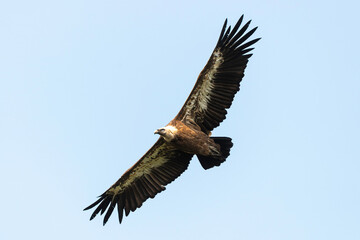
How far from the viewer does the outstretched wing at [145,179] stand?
18031mm

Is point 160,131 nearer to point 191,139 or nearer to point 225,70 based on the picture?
point 191,139

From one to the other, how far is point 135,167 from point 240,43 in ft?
14.6

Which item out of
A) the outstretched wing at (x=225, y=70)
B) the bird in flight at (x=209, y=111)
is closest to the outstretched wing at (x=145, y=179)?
the bird in flight at (x=209, y=111)

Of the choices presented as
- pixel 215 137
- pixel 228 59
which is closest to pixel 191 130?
pixel 215 137

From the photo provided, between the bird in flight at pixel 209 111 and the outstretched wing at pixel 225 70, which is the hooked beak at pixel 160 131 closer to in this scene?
the bird in flight at pixel 209 111

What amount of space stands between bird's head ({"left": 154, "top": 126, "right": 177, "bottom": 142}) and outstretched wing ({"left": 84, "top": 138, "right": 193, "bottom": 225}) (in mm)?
708

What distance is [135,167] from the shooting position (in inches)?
718

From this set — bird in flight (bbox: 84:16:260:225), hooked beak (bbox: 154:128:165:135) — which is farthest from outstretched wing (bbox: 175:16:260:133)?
hooked beak (bbox: 154:128:165:135)

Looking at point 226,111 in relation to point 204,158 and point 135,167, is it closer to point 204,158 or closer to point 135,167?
point 204,158

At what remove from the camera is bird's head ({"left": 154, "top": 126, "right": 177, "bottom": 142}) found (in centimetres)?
1688

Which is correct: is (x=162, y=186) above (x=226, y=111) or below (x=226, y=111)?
below

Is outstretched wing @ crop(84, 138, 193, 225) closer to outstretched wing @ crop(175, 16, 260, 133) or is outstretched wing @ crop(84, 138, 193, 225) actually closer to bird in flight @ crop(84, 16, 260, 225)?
bird in flight @ crop(84, 16, 260, 225)

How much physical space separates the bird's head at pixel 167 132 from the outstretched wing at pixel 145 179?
71 cm

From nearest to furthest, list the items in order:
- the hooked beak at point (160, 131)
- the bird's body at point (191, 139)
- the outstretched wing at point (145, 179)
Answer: the hooked beak at point (160, 131)
the bird's body at point (191, 139)
the outstretched wing at point (145, 179)
